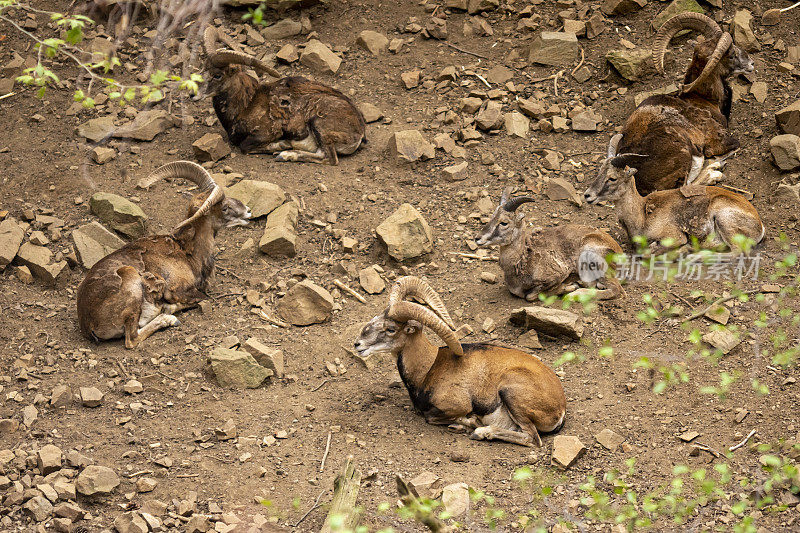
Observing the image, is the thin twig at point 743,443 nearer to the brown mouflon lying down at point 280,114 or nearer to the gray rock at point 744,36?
the brown mouflon lying down at point 280,114

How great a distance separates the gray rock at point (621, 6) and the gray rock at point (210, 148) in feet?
21.5

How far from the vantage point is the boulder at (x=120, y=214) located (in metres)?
11.4

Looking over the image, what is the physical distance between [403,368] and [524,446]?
55.7 inches

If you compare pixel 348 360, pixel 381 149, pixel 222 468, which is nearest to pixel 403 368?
pixel 348 360

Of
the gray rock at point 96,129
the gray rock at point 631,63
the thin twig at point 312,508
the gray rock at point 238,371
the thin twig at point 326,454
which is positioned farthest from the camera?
the gray rock at point 631,63

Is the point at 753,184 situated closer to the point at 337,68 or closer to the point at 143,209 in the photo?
the point at 337,68

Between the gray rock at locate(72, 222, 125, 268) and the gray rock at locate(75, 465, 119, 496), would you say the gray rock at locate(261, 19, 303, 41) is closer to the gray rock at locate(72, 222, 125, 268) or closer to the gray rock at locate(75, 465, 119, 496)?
the gray rock at locate(72, 222, 125, 268)

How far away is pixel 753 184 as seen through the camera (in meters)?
11.8

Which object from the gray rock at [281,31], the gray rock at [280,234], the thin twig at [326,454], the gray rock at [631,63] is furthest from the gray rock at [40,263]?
the gray rock at [631,63]

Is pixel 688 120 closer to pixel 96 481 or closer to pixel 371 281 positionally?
pixel 371 281

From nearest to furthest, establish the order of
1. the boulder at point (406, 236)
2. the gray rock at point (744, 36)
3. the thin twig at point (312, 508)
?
the thin twig at point (312, 508) → the boulder at point (406, 236) → the gray rock at point (744, 36)

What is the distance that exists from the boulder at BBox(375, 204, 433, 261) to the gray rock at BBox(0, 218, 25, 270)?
4.35 m

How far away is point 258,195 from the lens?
11.6 meters

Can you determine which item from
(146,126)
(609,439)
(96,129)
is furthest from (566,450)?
(96,129)
